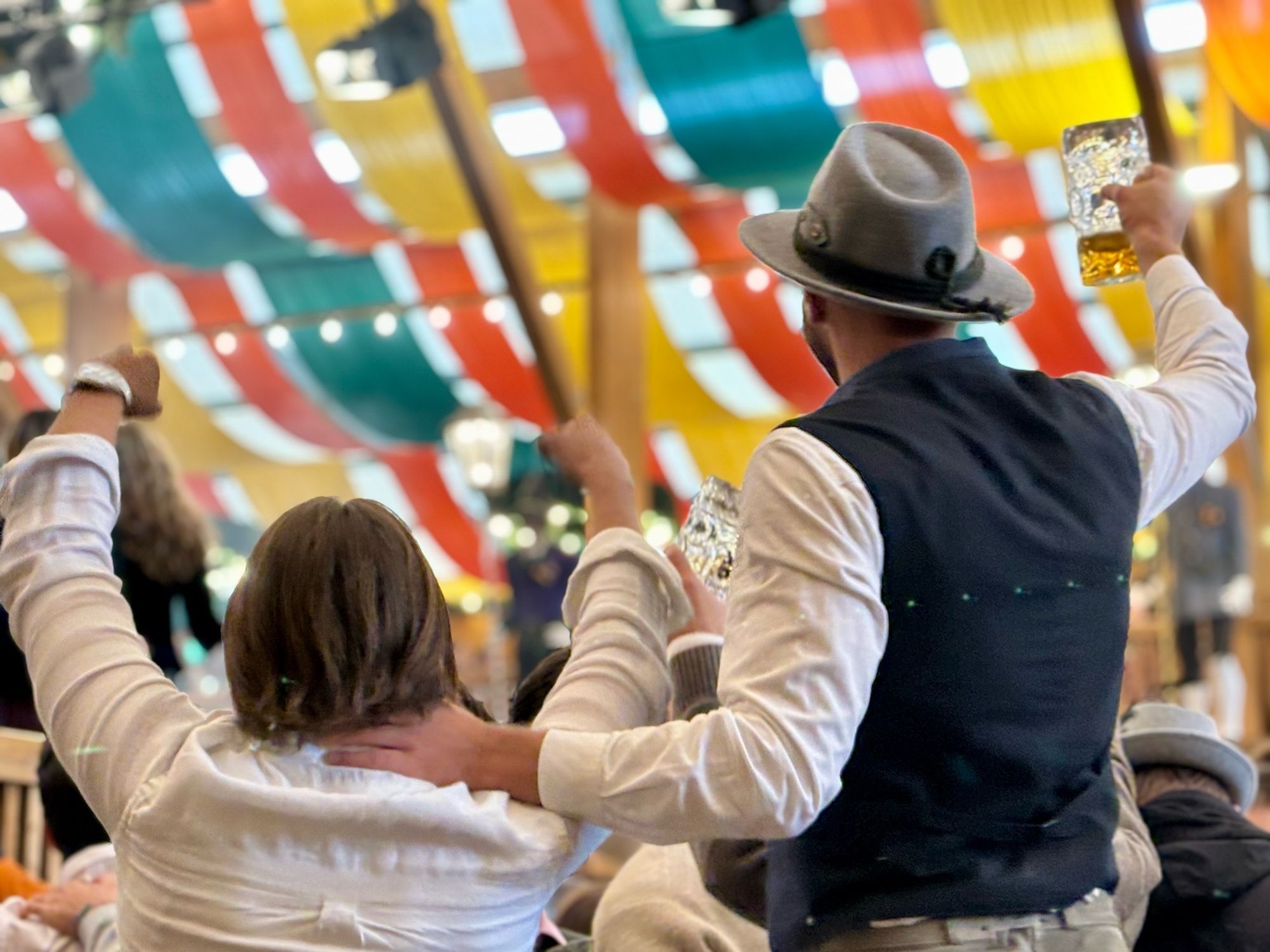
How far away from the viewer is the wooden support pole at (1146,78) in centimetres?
575

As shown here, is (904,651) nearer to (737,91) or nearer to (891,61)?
(891,61)

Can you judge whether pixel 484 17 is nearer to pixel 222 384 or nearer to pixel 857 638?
pixel 222 384

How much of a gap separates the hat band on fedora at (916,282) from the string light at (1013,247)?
796cm

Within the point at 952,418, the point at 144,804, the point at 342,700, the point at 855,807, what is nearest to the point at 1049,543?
the point at 952,418

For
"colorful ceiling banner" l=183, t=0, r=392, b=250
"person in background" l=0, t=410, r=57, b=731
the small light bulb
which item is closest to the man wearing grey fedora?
"person in background" l=0, t=410, r=57, b=731

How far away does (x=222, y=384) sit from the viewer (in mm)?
12258

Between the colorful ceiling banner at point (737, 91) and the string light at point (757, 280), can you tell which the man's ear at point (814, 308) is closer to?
the colorful ceiling banner at point (737, 91)

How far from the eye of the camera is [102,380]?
1314 millimetres

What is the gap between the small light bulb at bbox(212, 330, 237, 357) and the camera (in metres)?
10.8

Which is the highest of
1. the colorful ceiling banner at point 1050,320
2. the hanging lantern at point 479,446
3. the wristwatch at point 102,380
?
the wristwatch at point 102,380

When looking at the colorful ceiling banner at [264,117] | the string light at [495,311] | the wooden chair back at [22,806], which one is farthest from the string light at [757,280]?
the wooden chair back at [22,806]

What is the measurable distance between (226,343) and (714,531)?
997cm

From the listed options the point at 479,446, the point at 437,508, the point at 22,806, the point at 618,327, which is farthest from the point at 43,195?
the point at 22,806

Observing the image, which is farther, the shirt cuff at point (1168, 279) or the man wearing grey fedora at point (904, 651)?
the shirt cuff at point (1168, 279)
